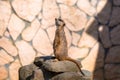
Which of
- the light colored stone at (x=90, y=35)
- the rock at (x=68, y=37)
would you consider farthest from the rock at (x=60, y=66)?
the light colored stone at (x=90, y=35)

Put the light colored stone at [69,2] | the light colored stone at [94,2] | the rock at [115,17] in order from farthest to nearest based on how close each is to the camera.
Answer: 1. the rock at [115,17]
2. the light colored stone at [94,2]
3. the light colored stone at [69,2]

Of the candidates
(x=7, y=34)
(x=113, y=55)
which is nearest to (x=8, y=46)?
(x=7, y=34)

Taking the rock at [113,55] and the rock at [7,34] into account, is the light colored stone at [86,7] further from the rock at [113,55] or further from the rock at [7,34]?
the rock at [7,34]

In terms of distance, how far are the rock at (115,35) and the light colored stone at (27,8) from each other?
178 cm

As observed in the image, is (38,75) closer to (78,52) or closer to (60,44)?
(60,44)

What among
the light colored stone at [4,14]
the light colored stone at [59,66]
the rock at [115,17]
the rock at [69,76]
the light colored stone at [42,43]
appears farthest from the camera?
the rock at [115,17]

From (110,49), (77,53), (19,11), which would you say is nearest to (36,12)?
(19,11)

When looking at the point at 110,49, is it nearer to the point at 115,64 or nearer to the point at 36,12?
the point at 115,64

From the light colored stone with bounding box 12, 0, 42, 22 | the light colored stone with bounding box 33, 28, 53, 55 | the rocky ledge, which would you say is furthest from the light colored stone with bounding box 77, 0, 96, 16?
the rocky ledge

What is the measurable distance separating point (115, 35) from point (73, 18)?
1052 mm

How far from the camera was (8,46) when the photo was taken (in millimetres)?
8695

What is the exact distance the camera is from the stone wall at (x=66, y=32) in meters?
8.70

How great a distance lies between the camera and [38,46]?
8.87m

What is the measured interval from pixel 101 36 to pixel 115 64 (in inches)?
29.0
